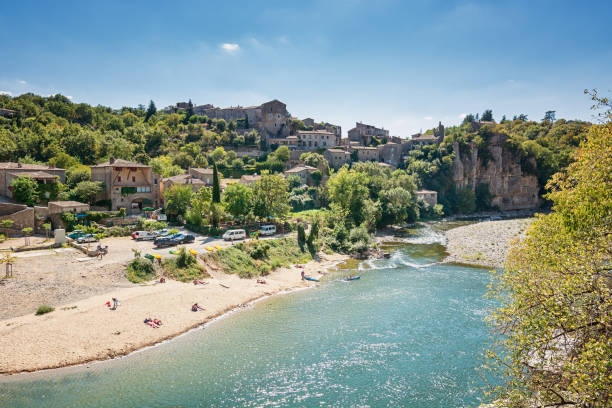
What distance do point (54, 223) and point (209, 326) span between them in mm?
26136

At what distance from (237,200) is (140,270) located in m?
16.8

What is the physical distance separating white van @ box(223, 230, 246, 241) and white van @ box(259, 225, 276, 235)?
4080mm

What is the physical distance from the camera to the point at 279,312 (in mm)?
26516

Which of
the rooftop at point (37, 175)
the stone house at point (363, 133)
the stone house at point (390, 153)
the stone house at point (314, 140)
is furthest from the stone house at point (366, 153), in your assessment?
the rooftop at point (37, 175)

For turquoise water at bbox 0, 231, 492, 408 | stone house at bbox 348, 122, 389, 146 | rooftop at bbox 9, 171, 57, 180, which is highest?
stone house at bbox 348, 122, 389, 146

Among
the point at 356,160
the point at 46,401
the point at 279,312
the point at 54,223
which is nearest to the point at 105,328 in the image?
the point at 46,401

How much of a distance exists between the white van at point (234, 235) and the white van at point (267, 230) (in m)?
4.08

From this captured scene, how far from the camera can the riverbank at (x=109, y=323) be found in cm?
1892

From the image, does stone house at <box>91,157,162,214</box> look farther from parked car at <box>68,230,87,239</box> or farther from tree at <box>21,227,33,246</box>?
tree at <box>21,227,33,246</box>

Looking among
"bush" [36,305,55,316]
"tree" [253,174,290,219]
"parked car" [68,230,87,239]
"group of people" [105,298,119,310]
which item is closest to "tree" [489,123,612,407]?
"group of people" [105,298,119,310]

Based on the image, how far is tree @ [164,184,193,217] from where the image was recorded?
44.7 m

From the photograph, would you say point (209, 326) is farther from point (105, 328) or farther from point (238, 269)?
point (238, 269)

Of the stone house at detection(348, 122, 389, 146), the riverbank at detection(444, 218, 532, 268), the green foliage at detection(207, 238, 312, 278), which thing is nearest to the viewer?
the green foliage at detection(207, 238, 312, 278)

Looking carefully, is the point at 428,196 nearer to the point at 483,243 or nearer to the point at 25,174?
the point at 483,243
